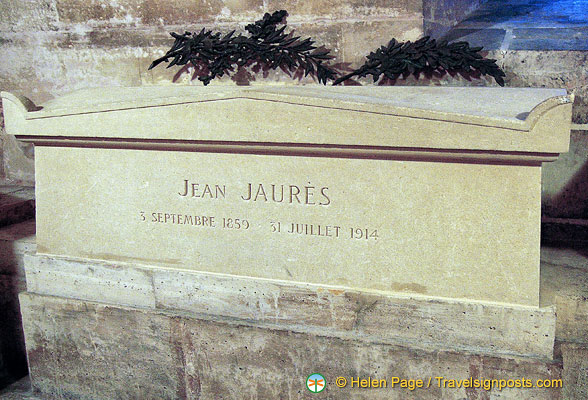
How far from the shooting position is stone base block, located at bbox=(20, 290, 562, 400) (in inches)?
94.7

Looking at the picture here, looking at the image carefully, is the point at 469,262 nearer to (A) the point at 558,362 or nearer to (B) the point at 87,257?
(A) the point at 558,362

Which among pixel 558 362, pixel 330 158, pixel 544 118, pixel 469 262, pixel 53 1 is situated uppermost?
pixel 53 1

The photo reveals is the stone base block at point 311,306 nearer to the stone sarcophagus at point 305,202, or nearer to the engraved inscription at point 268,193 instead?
the stone sarcophagus at point 305,202

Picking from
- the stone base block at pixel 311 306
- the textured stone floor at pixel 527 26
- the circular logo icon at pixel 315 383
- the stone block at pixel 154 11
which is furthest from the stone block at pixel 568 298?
the stone block at pixel 154 11

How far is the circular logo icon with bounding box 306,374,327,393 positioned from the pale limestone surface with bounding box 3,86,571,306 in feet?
1.28

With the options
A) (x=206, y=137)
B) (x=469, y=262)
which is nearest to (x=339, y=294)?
(x=469, y=262)

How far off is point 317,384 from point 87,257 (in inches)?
48.1

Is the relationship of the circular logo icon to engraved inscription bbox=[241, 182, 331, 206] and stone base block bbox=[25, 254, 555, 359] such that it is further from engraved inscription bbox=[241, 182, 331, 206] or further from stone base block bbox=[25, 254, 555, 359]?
engraved inscription bbox=[241, 182, 331, 206]

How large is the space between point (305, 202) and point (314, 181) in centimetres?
10

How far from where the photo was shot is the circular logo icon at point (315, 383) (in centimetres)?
258

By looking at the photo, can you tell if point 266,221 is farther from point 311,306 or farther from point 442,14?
point 442,14

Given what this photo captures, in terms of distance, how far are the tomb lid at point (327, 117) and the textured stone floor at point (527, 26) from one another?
74 centimetres

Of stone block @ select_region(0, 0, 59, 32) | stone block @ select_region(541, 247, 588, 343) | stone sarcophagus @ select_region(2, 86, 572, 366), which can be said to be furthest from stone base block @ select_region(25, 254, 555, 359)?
stone block @ select_region(0, 0, 59, 32)

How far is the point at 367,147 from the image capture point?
234 cm
